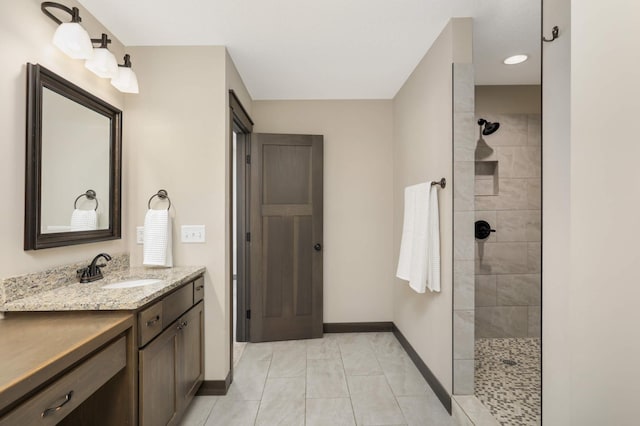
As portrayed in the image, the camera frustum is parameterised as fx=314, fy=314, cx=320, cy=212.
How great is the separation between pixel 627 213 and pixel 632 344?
249 mm

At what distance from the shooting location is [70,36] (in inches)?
62.9

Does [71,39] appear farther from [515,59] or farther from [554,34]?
[515,59]

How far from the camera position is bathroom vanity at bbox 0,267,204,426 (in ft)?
3.07

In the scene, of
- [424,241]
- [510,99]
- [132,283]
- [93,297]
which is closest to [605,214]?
[424,241]

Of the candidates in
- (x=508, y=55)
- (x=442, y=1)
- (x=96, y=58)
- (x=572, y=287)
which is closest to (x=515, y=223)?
(x=508, y=55)

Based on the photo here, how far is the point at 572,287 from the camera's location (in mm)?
743

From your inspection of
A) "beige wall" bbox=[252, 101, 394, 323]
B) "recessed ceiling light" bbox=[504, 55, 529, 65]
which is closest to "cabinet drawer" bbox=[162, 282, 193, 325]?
"beige wall" bbox=[252, 101, 394, 323]

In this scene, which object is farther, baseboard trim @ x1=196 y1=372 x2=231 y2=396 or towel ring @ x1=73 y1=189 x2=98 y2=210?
baseboard trim @ x1=196 y1=372 x2=231 y2=396

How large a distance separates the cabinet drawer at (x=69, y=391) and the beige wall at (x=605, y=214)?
1412 millimetres

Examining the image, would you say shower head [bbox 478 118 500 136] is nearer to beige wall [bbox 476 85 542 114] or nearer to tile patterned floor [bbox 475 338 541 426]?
beige wall [bbox 476 85 542 114]

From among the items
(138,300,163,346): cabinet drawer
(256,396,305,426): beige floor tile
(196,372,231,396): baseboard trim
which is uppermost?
(138,300,163,346): cabinet drawer

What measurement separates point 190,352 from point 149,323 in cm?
61

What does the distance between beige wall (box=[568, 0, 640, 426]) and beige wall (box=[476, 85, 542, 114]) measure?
2714 mm

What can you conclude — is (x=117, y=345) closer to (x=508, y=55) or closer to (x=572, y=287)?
(x=572, y=287)
